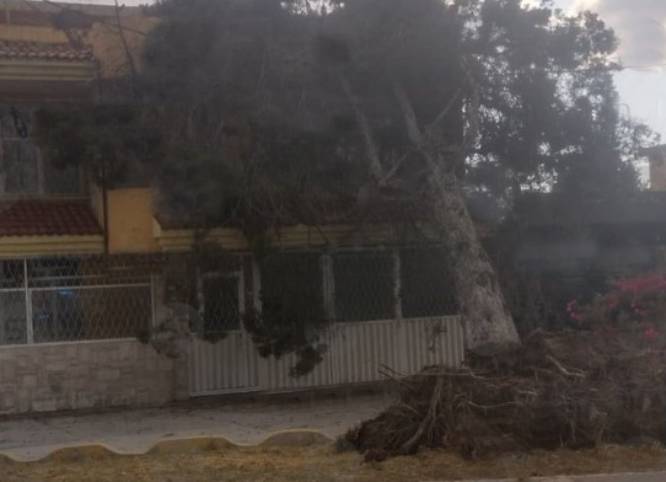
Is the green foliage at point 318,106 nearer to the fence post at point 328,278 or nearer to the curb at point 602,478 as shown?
the fence post at point 328,278

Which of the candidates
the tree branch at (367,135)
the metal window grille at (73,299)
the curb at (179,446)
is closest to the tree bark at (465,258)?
the tree branch at (367,135)

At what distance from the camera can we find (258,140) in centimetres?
1548

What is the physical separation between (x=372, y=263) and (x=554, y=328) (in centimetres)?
345

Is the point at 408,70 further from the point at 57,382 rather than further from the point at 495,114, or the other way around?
the point at 57,382

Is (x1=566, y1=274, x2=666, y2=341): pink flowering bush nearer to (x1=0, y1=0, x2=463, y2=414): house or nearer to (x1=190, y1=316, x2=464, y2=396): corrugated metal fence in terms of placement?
(x1=0, y1=0, x2=463, y2=414): house

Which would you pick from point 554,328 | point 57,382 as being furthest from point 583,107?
point 57,382

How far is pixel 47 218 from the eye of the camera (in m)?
17.1

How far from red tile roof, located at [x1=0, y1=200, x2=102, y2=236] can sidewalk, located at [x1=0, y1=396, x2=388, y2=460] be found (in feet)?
8.79

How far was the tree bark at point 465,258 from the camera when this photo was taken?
13.9 meters

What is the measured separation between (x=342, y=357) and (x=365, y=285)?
1.23m

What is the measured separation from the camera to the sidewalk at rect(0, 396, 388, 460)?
13305 millimetres

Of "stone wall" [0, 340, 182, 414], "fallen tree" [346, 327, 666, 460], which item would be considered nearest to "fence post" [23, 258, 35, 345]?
"stone wall" [0, 340, 182, 414]

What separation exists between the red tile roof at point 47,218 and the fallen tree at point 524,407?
748cm

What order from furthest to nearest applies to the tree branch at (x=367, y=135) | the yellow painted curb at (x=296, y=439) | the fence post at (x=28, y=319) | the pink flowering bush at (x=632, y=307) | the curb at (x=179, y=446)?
the fence post at (x=28, y=319), the tree branch at (x=367, y=135), the pink flowering bush at (x=632, y=307), the yellow painted curb at (x=296, y=439), the curb at (x=179, y=446)
